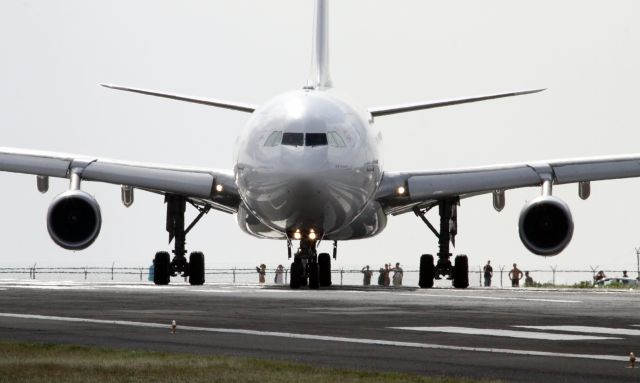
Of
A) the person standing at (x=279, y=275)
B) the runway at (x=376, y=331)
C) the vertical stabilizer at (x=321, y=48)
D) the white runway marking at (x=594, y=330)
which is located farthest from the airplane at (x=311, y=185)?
the person standing at (x=279, y=275)

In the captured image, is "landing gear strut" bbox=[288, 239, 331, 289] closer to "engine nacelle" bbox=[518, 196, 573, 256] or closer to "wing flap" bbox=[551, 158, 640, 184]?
"engine nacelle" bbox=[518, 196, 573, 256]

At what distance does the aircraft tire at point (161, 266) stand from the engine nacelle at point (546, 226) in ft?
31.5

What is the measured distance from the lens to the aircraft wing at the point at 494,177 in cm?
3394

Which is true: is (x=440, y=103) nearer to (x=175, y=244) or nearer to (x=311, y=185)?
(x=311, y=185)

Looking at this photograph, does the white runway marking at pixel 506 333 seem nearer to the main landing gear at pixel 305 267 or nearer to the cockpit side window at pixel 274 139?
the cockpit side window at pixel 274 139

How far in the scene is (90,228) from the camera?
3309cm

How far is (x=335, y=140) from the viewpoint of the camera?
3023 centimetres

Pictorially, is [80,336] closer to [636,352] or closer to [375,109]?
[636,352]

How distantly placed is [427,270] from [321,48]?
8355 millimetres

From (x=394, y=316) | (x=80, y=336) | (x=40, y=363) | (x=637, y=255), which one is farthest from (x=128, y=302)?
(x=637, y=255)

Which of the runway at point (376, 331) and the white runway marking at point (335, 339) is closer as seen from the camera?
the runway at point (376, 331)

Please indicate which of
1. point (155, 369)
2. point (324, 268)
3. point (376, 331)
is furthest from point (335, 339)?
point (324, 268)

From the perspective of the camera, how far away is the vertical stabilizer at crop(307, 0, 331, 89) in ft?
132

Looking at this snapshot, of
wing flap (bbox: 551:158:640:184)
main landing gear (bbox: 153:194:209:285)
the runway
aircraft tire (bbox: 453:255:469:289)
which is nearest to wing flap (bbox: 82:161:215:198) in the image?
main landing gear (bbox: 153:194:209:285)
